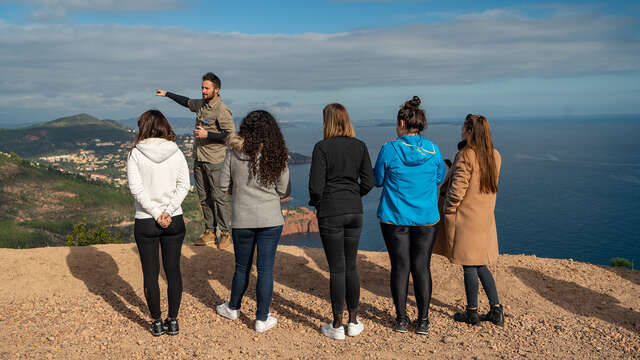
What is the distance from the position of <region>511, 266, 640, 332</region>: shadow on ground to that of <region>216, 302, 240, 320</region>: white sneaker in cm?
416

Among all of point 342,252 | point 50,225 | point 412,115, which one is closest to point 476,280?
point 342,252

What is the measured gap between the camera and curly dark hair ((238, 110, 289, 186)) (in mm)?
4051

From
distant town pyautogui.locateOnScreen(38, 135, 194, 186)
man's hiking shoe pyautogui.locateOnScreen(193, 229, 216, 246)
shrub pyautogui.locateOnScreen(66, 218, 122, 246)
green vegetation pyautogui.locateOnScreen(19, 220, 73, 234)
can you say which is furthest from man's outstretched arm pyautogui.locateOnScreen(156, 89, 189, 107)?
distant town pyautogui.locateOnScreen(38, 135, 194, 186)

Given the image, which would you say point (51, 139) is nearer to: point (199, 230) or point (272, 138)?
point (199, 230)

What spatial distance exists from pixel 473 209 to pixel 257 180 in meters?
2.29

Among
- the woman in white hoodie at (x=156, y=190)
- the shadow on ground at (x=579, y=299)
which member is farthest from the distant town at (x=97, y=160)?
the woman in white hoodie at (x=156, y=190)

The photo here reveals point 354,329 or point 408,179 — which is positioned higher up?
point 408,179

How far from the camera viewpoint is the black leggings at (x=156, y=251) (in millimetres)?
4012

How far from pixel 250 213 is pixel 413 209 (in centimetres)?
156

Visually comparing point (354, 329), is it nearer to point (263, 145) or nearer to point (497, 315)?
point (497, 315)

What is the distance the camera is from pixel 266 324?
4664 millimetres

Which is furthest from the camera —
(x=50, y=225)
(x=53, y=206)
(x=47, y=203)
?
(x=47, y=203)

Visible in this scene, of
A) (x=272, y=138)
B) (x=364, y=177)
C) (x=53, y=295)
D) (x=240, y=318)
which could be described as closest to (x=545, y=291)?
(x=364, y=177)

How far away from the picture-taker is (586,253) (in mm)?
59531
